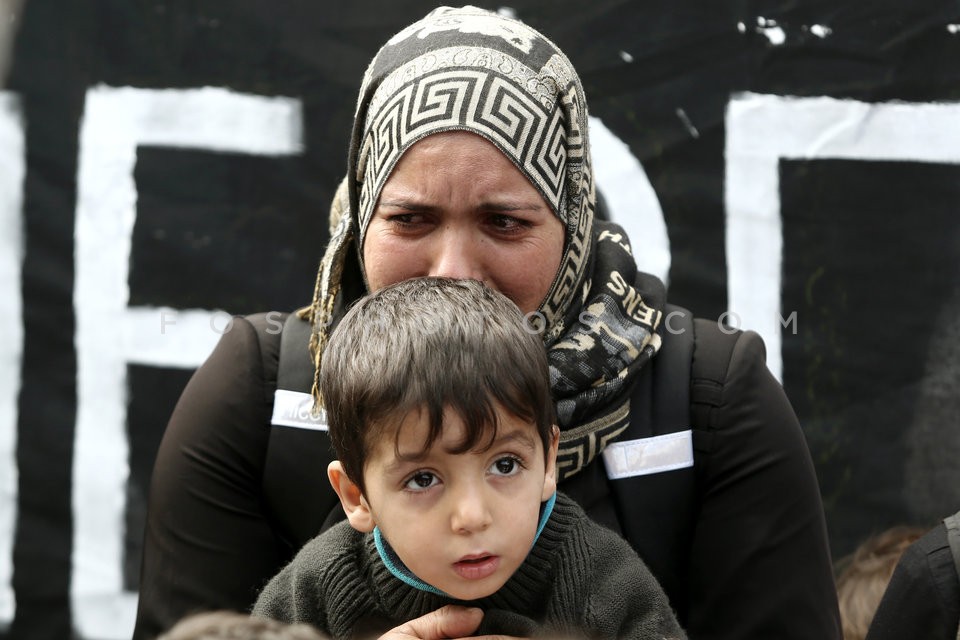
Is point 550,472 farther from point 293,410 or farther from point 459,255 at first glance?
point 293,410

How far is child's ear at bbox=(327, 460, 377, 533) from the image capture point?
5.11 ft

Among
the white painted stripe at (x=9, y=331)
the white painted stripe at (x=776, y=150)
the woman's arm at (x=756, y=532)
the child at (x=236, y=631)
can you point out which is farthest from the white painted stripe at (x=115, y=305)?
the child at (x=236, y=631)

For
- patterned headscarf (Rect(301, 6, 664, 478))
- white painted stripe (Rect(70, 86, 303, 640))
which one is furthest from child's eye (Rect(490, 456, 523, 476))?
white painted stripe (Rect(70, 86, 303, 640))

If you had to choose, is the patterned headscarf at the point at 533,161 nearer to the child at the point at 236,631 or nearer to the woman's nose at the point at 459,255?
the woman's nose at the point at 459,255

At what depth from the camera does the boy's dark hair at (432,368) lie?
140 cm

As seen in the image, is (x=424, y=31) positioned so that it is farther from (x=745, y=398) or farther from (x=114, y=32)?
(x=114, y=32)

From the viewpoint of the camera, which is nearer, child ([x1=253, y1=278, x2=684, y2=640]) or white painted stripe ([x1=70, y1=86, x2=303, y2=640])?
child ([x1=253, y1=278, x2=684, y2=640])

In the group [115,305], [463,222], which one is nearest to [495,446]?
[463,222]

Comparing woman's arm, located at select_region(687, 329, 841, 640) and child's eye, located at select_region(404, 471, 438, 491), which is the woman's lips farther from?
woman's arm, located at select_region(687, 329, 841, 640)

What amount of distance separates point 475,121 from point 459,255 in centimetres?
22

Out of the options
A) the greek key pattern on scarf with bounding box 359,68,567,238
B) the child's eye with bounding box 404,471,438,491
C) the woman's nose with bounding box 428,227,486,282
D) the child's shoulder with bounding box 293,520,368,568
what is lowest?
the child's shoulder with bounding box 293,520,368,568

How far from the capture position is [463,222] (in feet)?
5.75

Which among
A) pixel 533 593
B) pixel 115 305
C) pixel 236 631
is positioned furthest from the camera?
pixel 115 305

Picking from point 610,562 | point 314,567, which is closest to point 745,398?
point 610,562
